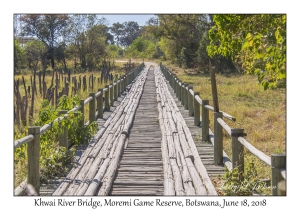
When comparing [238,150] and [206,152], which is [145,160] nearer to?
[206,152]

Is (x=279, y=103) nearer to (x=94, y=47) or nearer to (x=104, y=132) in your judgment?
(x=104, y=132)

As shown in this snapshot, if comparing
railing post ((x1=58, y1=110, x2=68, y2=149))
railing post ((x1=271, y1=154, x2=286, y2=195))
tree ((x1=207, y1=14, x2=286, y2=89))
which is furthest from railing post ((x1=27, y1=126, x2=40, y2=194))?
railing post ((x1=271, y1=154, x2=286, y2=195))

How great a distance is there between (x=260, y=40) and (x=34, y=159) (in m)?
2.90

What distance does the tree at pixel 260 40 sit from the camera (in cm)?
450

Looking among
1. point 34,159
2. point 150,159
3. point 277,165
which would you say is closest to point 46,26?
point 150,159

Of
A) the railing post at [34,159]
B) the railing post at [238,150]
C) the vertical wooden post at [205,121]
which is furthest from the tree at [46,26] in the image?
the railing post at [238,150]

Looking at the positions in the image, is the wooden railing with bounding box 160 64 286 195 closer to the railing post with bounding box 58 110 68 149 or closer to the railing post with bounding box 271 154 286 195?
the railing post with bounding box 271 154 286 195

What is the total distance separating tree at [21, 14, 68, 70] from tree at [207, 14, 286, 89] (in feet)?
12.0

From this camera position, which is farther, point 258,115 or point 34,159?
point 258,115

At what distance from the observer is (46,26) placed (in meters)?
12.2

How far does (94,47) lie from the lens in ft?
83.1
